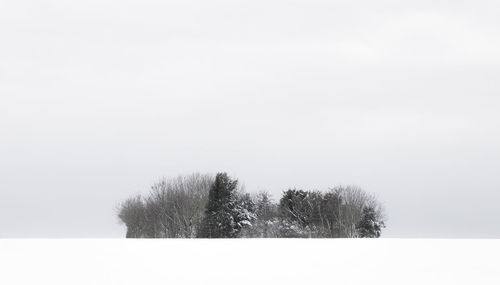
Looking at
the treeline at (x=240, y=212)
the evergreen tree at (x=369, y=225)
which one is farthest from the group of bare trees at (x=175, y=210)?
the evergreen tree at (x=369, y=225)

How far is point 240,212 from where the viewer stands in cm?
8019

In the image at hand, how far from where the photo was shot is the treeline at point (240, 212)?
7994 centimetres

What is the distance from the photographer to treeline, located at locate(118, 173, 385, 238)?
79.9 meters
